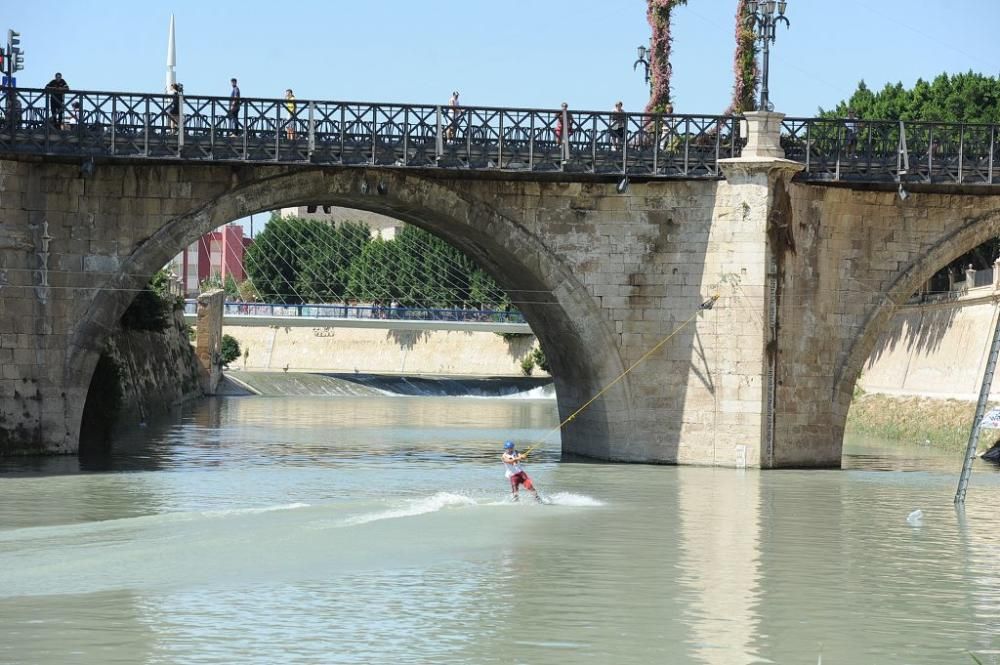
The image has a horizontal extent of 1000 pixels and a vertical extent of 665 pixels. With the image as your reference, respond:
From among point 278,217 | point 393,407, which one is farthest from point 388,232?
point 393,407

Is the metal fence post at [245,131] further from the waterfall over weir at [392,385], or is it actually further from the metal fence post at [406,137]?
the waterfall over weir at [392,385]

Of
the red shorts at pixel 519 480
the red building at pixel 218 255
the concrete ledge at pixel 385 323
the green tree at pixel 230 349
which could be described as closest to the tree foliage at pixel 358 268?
the green tree at pixel 230 349

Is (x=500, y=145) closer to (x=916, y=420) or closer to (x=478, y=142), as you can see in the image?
(x=478, y=142)

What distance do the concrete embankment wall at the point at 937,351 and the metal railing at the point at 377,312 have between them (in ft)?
102

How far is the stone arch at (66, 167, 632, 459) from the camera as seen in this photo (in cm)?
3061

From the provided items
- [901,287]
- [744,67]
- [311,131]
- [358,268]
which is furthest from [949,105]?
[358,268]

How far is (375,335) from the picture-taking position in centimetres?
10419

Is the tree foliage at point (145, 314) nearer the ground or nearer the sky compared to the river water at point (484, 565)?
nearer the sky

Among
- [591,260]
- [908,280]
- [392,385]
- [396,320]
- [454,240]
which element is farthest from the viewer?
[392,385]

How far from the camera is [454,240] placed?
3481 centimetres

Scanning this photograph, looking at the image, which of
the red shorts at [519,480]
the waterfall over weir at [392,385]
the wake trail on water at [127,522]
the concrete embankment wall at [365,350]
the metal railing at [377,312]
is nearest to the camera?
the wake trail on water at [127,522]

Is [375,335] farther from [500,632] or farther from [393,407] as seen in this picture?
[500,632]

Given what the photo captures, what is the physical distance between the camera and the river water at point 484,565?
14.8m

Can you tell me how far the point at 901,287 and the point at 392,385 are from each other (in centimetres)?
5279
